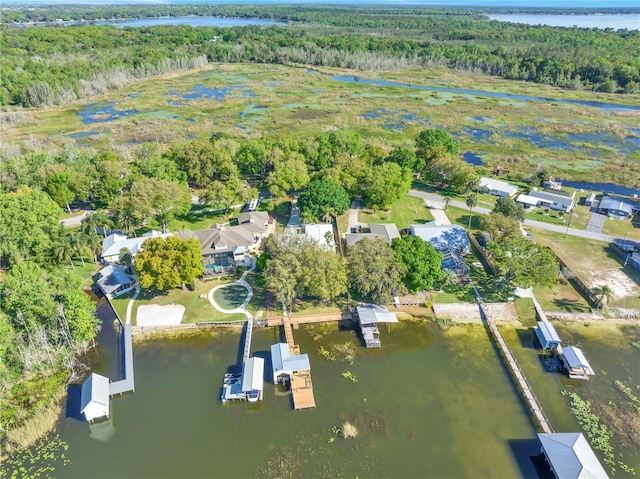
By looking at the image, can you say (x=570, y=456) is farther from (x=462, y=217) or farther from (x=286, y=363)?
(x=462, y=217)

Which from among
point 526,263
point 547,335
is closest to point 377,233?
point 526,263

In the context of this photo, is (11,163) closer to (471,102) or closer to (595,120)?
(471,102)

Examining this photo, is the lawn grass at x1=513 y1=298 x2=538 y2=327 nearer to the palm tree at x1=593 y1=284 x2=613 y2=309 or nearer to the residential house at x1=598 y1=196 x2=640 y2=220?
the palm tree at x1=593 y1=284 x2=613 y2=309

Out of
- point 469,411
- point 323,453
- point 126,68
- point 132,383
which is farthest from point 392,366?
point 126,68

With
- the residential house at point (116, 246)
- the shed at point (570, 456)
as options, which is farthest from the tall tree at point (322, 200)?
the shed at point (570, 456)

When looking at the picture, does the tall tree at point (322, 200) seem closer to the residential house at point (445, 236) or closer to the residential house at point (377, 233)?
the residential house at point (377, 233)

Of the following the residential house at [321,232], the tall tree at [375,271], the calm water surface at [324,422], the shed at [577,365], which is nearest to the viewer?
the calm water surface at [324,422]

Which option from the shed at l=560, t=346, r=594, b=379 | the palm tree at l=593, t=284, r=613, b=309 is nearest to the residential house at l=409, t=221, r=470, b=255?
the palm tree at l=593, t=284, r=613, b=309
